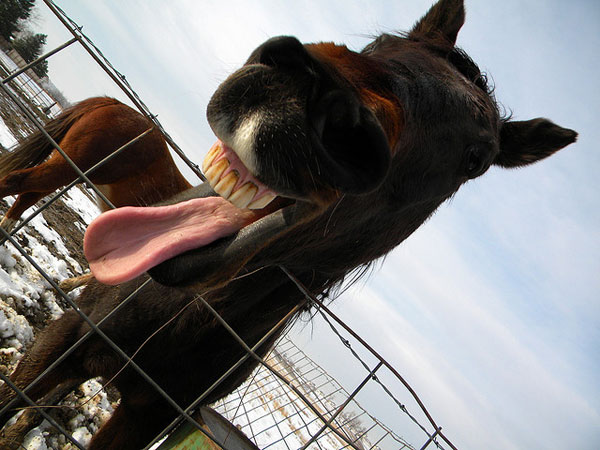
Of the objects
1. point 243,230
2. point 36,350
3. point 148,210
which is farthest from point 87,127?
point 243,230

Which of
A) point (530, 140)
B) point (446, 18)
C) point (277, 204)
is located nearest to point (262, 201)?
point (277, 204)

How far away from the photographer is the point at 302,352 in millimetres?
6812

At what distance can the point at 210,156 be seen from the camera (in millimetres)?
1261

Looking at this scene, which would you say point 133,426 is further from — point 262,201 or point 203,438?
point 262,201

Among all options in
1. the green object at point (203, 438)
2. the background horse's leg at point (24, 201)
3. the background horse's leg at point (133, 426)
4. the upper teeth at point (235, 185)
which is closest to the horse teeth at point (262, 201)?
the upper teeth at point (235, 185)

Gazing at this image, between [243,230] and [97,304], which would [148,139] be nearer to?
[97,304]

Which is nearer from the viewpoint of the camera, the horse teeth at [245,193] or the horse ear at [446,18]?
the horse teeth at [245,193]

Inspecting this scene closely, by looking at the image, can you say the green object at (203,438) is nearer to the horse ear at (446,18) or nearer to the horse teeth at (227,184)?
the horse teeth at (227,184)

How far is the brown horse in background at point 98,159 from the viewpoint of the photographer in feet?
10.4

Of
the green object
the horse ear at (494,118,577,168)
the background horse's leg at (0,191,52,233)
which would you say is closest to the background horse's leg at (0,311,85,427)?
the green object

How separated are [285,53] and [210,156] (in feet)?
1.53

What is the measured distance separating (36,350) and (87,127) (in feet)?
6.38

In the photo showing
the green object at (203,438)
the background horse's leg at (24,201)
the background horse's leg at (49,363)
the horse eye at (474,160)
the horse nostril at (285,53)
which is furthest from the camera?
the background horse's leg at (24,201)

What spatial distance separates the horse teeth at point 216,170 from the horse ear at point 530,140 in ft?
8.49
